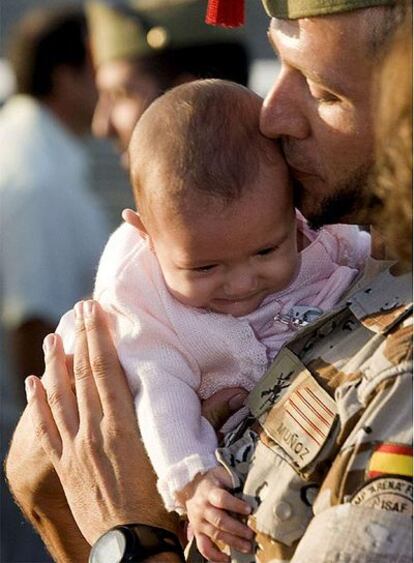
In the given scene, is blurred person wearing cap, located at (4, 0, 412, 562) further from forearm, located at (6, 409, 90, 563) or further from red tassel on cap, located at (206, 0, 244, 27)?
red tassel on cap, located at (206, 0, 244, 27)

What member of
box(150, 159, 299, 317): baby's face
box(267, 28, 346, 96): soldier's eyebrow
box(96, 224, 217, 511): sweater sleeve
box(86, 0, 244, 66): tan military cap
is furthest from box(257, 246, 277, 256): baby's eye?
box(86, 0, 244, 66): tan military cap

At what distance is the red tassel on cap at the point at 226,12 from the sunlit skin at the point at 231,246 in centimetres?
43

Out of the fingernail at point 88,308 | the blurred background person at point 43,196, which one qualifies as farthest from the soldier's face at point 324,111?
the blurred background person at point 43,196

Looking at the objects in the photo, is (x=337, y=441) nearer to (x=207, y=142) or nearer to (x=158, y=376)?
(x=158, y=376)

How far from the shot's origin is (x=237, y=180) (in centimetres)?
280

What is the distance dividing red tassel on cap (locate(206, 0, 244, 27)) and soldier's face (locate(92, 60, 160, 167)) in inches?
96.5

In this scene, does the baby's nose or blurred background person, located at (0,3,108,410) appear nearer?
the baby's nose

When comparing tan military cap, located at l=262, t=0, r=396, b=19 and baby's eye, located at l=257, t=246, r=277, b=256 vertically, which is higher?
tan military cap, located at l=262, t=0, r=396, b=19

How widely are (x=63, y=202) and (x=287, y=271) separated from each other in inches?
153

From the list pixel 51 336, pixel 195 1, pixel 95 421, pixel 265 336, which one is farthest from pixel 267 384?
pixel 195 1

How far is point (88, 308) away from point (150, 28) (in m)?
2.97

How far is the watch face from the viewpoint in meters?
2.83

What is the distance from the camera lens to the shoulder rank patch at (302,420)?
98.0 inches

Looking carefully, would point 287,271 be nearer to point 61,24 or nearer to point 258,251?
point 258,251
